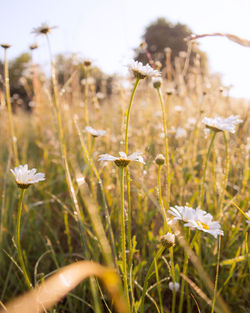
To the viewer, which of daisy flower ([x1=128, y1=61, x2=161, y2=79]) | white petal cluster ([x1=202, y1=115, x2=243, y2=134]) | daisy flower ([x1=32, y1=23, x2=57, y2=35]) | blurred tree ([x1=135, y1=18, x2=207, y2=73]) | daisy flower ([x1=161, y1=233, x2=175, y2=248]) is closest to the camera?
daisy flower ([x1=161, y1=233, x2=175, y2=248])

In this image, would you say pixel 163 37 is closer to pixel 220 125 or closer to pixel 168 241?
pixel 220 125

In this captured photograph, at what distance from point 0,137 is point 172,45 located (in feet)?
30.8

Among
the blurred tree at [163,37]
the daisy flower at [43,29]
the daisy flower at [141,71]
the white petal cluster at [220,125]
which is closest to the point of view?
the daisy flower at [141,71]

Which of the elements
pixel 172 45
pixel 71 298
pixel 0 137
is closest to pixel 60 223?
pixel 71 298

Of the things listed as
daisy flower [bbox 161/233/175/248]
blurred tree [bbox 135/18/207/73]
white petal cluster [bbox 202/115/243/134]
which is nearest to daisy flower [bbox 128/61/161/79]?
white petal cluster [bbox 202/115/243/134]

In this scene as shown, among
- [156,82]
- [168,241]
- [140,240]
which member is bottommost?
[140,240]

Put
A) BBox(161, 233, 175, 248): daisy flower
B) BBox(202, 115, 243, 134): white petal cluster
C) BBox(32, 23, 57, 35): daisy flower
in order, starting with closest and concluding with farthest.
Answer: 1. BBox(161, 233, 175, 248): daisy flower
2. BBox(202, 115, 243, 134): white petal cluster
3. BBox(32, 23, 57, 35): daisy flower

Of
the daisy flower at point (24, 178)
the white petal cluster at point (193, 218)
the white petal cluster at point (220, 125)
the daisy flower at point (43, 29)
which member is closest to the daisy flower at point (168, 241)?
the white petal cluster at point (193, 218)

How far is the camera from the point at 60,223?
4.85 feet

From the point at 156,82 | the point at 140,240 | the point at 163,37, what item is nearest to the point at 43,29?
the point at 156,82

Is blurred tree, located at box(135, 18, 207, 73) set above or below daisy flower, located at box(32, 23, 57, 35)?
above

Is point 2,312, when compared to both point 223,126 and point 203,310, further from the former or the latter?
point 223,126

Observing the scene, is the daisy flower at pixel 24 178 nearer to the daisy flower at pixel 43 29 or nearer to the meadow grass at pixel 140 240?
the meadow grass at pixel 140 240

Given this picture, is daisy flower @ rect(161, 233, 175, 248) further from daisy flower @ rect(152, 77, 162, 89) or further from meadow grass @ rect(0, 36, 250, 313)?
daisy flower @ rect(152, 77, 162, 89)
